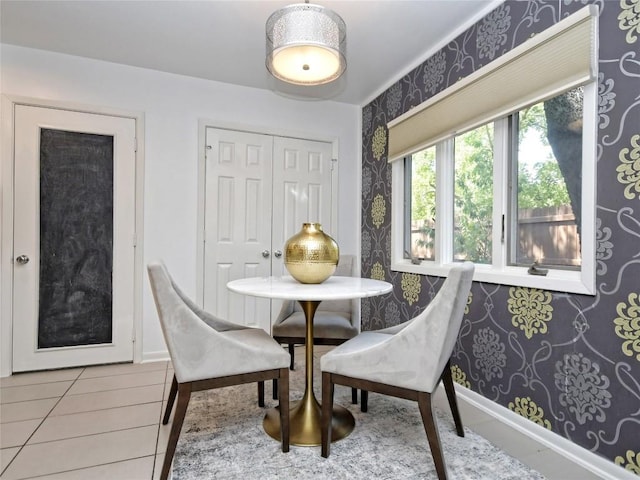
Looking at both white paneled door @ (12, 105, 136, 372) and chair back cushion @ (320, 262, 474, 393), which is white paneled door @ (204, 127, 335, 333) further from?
chair back cushion @ (320, 262, 474, 393)

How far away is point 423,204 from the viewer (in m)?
2.80

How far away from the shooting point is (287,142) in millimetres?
3322

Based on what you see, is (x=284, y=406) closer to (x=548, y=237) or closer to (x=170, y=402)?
(x=170, y=402)

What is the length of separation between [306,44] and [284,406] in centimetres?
160

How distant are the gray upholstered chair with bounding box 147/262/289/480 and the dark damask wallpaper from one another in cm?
120

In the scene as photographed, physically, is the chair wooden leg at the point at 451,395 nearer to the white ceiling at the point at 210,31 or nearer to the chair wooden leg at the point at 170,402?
the chair wooden leg at the point at 170,402

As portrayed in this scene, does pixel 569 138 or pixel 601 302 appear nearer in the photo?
pixel 601 302

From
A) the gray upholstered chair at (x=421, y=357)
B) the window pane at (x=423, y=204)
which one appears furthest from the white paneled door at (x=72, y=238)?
the window pane at (x=423, y=204)

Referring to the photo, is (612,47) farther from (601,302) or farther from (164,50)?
(164,50)

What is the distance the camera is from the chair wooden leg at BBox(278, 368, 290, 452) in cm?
154

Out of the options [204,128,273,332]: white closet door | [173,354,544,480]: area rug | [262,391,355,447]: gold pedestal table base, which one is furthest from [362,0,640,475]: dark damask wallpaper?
[204,128,273,332]: white closet door

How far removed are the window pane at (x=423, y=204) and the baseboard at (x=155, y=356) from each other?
222 cm

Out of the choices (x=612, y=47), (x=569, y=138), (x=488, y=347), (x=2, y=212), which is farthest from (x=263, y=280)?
(x=2, y=212)

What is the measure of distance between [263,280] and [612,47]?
6.23 feet
